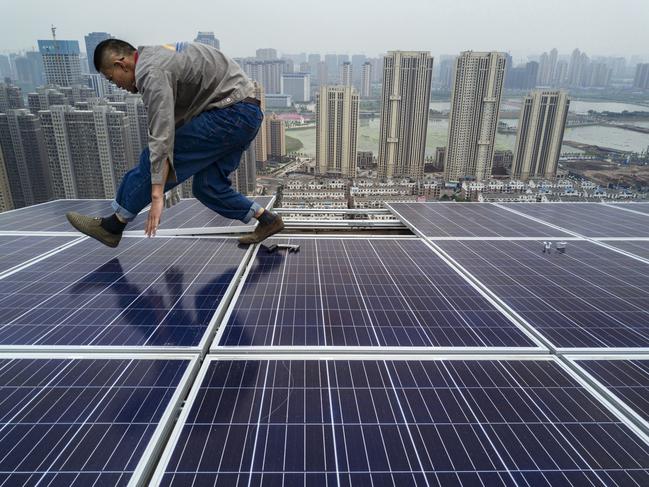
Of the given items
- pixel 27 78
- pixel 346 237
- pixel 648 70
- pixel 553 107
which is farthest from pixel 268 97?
pixel 346 237

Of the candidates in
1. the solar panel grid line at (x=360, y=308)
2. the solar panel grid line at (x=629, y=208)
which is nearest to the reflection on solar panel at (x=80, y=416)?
the solar panel grid line at (x=360, y=308)

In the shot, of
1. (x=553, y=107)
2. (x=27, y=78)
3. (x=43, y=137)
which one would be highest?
(x=27, y=78)

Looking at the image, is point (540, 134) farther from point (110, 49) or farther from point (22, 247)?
point (22, 247)

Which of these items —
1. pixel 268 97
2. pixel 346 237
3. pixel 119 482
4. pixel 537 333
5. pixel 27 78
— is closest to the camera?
pixel 119 482

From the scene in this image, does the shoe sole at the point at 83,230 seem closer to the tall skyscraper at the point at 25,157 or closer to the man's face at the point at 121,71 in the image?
the man's face at the point at 121,71

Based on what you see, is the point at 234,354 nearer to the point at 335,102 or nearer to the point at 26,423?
the point at 26,423

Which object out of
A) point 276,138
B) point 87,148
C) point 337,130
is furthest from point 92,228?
point 276,138
